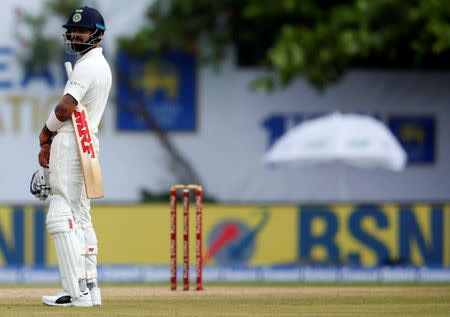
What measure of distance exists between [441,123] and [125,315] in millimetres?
14039

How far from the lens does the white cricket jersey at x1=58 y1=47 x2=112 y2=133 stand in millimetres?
8734

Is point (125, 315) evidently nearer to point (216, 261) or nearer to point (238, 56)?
point (216, 261)

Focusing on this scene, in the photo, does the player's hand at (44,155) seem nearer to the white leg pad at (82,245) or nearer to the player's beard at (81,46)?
the white leg pad at (82,245)

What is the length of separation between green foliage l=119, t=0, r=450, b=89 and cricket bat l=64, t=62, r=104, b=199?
34.1 feet

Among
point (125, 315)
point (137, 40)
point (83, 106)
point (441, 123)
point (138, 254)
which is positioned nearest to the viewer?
point (125, 315)

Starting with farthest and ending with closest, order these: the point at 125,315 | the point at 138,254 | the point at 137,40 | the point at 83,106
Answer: the point at 137,40
the point at 138,254
the point at 83,106
the point at 125,315

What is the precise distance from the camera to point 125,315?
8.28m

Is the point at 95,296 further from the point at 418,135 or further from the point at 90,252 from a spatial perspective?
the point at 418,135

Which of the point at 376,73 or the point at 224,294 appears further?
the point at 376,73

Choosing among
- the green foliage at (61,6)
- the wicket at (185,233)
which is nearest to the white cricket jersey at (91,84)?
the wicket at (185,233)

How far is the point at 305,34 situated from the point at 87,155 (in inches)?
438

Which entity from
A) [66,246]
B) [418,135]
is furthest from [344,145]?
[66,246]

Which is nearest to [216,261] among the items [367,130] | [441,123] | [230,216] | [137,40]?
[230,216]

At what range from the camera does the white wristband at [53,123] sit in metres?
8.71
